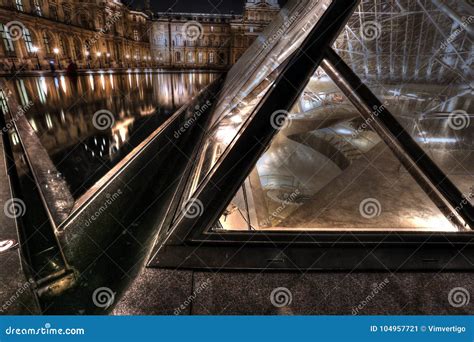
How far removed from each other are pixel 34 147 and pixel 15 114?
10.8 ft

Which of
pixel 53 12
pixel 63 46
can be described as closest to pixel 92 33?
pixel 53 12

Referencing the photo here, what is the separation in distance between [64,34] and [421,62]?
113ft

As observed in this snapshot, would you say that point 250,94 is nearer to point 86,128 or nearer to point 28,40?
point 86,128

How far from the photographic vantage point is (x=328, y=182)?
2.91m

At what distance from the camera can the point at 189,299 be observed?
6.11 feet

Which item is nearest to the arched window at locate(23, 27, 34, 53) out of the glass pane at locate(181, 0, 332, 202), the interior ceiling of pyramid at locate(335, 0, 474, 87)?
the glass pane at locate(181, 0, 332, 202)

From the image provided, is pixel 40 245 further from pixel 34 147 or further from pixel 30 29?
pixel 30 29

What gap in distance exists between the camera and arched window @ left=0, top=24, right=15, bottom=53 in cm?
1919

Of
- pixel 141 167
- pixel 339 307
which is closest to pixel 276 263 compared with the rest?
pixel 339 307

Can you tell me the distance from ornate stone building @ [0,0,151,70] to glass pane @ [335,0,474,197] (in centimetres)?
2086

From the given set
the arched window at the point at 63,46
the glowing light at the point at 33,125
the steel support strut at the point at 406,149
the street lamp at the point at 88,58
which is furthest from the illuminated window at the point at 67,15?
the steel support strut at the point at 406,149

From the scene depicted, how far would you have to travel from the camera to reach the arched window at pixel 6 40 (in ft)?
63.0

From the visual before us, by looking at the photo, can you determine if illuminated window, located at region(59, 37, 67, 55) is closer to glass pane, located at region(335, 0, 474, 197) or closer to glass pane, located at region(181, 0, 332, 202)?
glass pane, located at region(181, 0, 332, 202)

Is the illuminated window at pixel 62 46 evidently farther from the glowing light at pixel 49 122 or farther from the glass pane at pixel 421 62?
the glass pane at pixel 421 62
